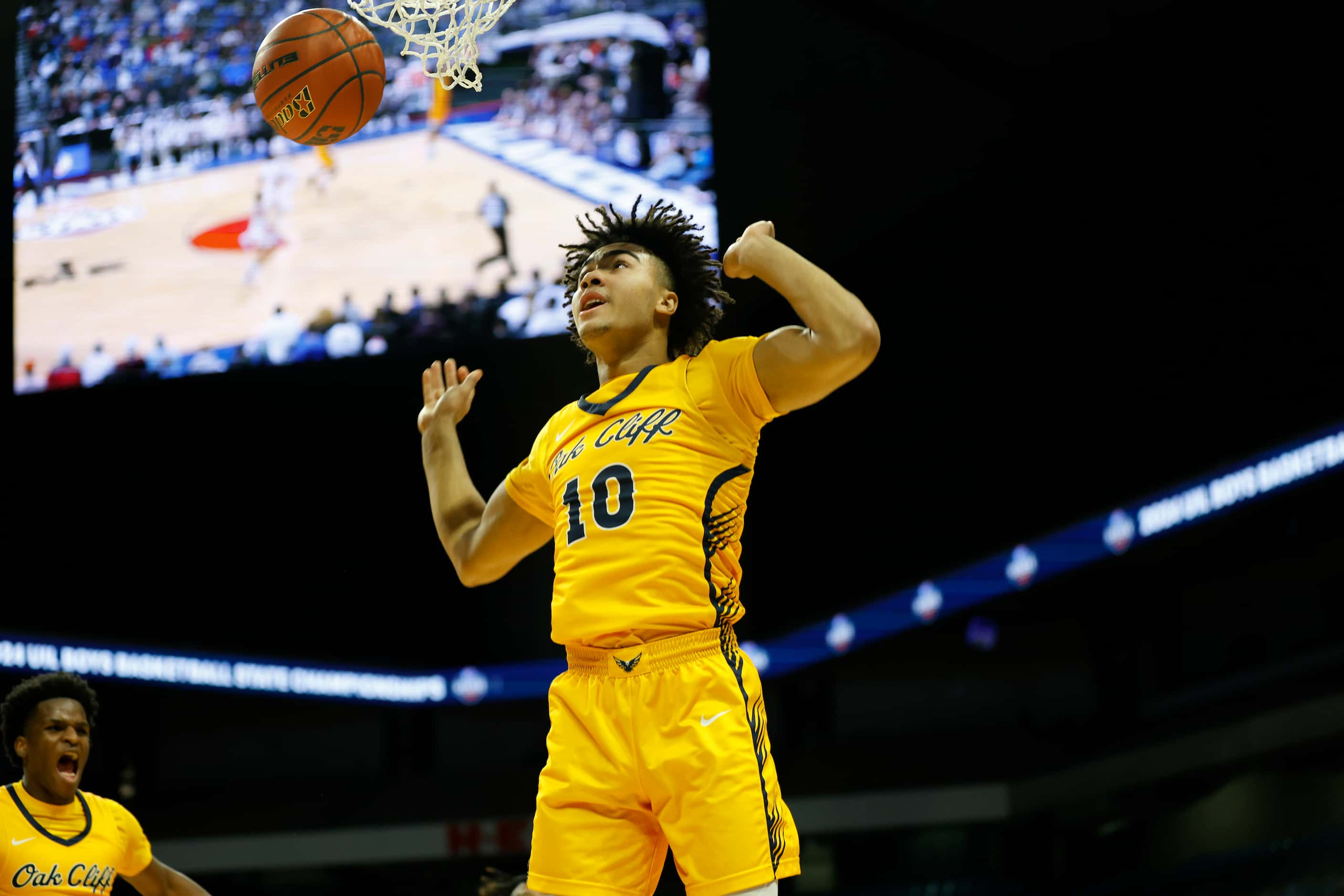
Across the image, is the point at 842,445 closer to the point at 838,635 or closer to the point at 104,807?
the point at 838,635

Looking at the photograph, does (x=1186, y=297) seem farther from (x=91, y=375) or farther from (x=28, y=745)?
(x=91, y=375)

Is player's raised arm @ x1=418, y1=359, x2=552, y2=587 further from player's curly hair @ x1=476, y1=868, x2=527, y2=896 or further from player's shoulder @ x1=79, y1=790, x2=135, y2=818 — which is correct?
player's shoulder @ x1=79, y1=790, x2=135, y2=818

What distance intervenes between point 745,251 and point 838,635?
694cm

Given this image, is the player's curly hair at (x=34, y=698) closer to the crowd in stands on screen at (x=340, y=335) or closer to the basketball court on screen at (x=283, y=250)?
the crowd in stands on screen at (x=340, y=335)

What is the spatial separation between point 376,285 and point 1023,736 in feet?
19.5

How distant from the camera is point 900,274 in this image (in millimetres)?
8641

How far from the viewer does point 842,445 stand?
371 inches

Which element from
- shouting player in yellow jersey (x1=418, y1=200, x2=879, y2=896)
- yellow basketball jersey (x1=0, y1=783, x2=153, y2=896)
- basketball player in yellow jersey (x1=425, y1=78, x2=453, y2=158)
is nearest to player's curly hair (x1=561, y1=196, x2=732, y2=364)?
shouting player in yellow jersey (x1=418, y1=200, x2=879, y2=896)

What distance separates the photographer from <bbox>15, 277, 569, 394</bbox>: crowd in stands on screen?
9.30m

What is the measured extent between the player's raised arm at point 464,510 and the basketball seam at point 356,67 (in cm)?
105

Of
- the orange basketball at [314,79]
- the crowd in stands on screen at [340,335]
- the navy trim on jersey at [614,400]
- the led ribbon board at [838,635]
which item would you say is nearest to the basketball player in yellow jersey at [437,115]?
the crowd in stands on screen at [340,335]

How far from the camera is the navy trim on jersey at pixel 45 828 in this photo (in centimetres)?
439

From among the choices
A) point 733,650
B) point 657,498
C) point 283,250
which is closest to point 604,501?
point 657,498

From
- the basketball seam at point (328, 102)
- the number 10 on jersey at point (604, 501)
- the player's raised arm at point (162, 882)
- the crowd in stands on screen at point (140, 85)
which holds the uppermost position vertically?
the crowd in stands on screen at point (140, 85)
